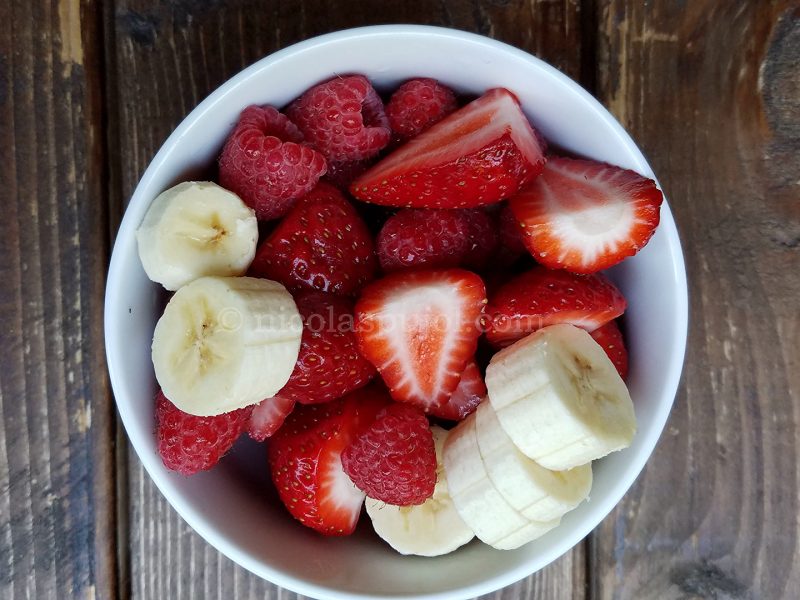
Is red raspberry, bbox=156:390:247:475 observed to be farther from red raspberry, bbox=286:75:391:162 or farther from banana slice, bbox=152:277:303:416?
red raspberry, bbox=286:75:391:162

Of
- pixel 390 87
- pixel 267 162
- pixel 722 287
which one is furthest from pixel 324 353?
pixel 722 287

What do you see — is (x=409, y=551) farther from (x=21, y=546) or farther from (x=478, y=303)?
(x=21, y=546)

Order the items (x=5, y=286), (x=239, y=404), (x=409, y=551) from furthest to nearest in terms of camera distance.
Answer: (x=5, y=286)
(x=409, y=551)
(x=239, y=404)

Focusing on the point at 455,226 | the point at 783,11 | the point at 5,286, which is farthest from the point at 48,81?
the point at 783,11

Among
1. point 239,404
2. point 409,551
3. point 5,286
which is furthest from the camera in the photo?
point 5,286

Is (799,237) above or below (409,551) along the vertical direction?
above

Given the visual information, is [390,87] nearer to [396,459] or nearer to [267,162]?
[267,162]
